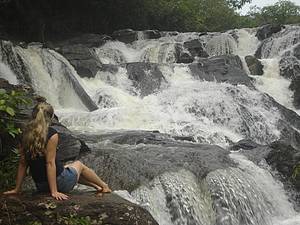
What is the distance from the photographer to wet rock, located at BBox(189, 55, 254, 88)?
58.6 feet

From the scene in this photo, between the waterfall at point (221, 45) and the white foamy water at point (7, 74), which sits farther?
the waterfall at point (221, 45)

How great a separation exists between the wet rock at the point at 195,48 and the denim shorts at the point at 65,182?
59.3 ft

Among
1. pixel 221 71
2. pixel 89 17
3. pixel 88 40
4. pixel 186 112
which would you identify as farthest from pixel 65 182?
pixel 89 17

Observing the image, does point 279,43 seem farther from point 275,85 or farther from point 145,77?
point 145,77

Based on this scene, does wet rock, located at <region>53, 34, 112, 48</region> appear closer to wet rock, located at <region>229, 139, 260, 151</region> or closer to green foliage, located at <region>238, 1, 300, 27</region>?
wet rock, located at <region>229, 139, 260, 151</region>

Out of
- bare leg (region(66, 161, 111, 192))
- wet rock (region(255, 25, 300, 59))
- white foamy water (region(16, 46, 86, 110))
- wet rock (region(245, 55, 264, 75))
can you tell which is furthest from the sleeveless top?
wet rock (region(255, 25, 300, 59))

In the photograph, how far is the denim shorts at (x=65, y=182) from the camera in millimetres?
4434

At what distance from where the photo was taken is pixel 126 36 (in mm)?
24688

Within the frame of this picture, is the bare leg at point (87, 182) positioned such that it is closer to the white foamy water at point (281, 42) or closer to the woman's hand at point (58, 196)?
the woman's hand at point (58, 196)

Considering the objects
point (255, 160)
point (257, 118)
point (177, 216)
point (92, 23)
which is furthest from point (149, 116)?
point (92, 23)

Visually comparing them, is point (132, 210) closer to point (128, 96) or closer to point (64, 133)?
point (64, 133)

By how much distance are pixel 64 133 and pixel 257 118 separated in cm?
811

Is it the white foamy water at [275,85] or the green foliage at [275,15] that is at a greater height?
the green foliage at [275,15]

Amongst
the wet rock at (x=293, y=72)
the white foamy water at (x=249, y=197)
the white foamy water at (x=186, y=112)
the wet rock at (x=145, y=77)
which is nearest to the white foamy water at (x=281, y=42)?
the wet rock at (x=293, y=72)
